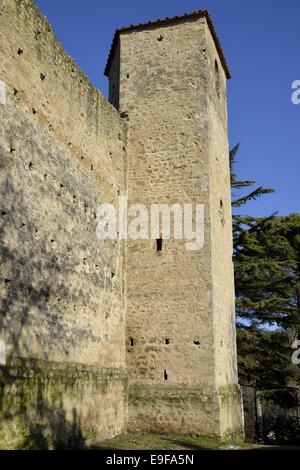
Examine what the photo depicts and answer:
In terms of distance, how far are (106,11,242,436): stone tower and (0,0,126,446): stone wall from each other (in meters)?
0.61

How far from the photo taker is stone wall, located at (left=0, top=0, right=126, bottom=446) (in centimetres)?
687

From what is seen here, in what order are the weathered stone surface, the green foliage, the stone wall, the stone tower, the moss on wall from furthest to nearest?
the green foliage → the stone tower → the weathered stone surface → the stone wall → the moss on wall

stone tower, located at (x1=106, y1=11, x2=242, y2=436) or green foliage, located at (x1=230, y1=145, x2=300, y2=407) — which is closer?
stone tower, located at (x1=106, y1=11, x2=242, y2=436)

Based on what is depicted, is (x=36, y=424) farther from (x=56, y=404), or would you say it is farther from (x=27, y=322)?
(x=27, y=322)

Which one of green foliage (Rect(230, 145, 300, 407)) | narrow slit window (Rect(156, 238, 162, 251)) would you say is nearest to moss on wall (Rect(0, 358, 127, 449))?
narrow slit window (Rect(156, 238, 162, 251))

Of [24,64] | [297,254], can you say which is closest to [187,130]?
[24,64]

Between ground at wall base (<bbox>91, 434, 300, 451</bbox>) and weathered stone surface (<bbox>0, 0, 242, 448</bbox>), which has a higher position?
weathered stone surface (<bbox>0, 0, 242, 448</bbox>)

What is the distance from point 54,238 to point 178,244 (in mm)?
3546

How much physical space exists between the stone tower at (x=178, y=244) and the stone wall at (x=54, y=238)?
61 centimetres

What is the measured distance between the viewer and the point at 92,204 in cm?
966

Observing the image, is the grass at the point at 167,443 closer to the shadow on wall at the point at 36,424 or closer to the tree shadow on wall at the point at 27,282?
the shadow on wall at the point at 36,424

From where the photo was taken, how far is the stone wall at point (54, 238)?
271 inches

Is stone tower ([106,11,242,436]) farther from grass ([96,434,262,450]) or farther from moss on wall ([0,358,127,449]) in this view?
moss on wall ([0,358,127,449])
